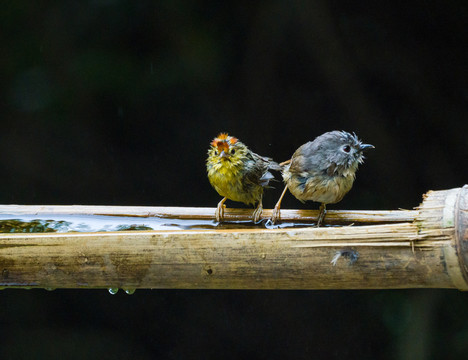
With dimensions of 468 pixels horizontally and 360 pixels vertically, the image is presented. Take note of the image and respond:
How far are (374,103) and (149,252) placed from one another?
12.3ft

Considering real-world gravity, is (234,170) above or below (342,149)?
below

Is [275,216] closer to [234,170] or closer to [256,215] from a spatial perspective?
[256,215]

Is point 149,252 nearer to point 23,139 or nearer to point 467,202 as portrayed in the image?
point 467,202

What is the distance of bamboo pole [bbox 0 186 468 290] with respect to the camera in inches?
98.9

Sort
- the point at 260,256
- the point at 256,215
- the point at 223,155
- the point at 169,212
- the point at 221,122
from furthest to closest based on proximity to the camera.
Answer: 1. the point at 221,122
2. the point at 223,155
3. the point at 256,215
4. the point at 169,212
5. the point at 260,256

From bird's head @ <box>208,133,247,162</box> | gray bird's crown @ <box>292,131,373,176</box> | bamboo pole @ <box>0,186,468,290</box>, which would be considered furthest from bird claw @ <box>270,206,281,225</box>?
bamboo pole @ <box>0,186,468,290</box>

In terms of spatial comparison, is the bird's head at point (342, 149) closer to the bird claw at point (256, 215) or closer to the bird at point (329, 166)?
the bird at point (329, 166)

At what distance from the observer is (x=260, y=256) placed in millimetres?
2717

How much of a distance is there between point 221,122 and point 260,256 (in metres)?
3.71

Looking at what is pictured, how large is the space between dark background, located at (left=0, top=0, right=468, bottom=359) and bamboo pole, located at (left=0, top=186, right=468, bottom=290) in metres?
3.33

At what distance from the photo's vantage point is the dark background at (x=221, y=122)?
5812 mm

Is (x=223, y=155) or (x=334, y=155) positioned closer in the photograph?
(x=334, y=155)

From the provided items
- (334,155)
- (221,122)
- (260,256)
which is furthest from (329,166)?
(221,122)

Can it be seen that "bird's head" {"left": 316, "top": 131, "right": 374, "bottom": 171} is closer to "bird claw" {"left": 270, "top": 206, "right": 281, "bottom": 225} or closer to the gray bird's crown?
the gray bird's crown
